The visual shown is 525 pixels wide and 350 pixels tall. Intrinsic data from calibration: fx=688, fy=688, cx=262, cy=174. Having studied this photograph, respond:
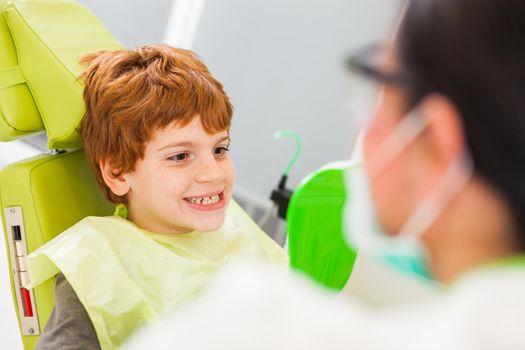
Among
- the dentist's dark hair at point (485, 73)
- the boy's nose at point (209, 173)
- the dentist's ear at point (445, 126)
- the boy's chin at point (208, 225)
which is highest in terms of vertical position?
the dentist's dark hair at point (485, 73)

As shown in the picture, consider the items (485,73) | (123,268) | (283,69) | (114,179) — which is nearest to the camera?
(485,73)

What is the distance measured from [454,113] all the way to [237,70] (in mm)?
1987

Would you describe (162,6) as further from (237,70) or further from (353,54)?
(353,54)

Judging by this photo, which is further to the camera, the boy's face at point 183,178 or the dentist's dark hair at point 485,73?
the boy's face at point 183,178

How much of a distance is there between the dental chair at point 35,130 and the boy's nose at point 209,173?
30 centimetres

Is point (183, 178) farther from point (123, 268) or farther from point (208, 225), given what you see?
point (123, 268)

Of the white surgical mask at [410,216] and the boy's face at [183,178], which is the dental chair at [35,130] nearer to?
the boy's face at [183,178]

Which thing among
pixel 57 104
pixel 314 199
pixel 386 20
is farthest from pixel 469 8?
pixel 386 20

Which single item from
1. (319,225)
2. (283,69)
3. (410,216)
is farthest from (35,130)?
(410,216)

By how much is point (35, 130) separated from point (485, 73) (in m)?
1.25

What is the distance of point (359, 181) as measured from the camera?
27.6 inches

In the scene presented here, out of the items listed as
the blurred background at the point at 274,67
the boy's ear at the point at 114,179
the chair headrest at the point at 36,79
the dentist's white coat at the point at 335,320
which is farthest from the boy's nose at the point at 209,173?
the dentist's white coat at the point at 335,320

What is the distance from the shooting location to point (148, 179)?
57.1 inches

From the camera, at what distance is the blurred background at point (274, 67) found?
216 cm
